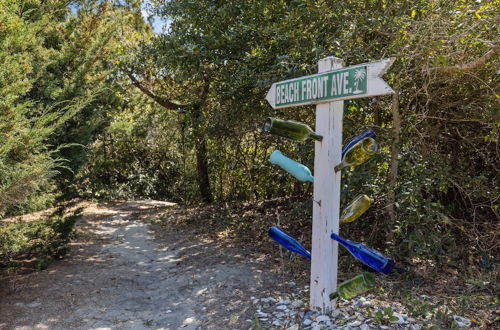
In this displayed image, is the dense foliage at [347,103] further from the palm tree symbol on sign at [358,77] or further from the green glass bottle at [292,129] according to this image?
the green glass bottle at [292,129]

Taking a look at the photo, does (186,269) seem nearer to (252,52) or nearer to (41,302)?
(41,302)

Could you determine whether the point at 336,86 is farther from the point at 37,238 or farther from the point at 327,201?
the point at 37,238

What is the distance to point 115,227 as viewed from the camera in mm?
8055

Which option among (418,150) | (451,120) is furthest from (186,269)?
(451,120)

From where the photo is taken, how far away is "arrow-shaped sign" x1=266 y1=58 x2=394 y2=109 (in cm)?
259

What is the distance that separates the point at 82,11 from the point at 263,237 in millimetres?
5072

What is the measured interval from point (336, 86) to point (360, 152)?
0.51 metres

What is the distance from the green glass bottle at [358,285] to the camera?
276 cm

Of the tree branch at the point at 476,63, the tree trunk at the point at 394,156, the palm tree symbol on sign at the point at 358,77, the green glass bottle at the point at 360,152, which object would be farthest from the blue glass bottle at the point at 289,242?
the tree branch at the point at 476,63

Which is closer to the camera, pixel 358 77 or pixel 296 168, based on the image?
pixel 358 77

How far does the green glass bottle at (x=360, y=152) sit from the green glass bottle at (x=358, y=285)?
0.80m

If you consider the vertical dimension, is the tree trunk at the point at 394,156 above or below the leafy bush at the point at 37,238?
A: above

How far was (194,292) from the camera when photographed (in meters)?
4.07

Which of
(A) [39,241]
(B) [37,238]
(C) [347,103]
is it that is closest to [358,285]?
(C) [347,103]
